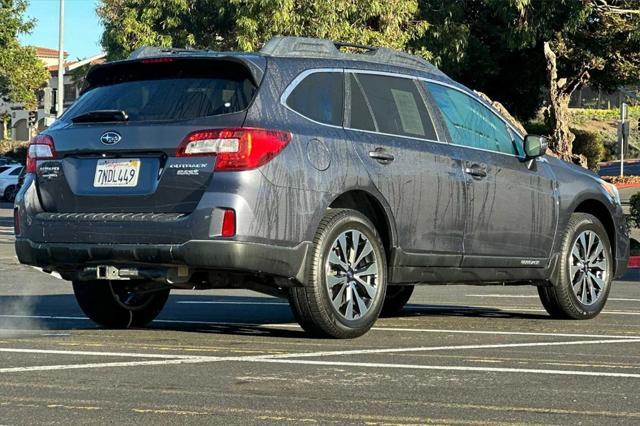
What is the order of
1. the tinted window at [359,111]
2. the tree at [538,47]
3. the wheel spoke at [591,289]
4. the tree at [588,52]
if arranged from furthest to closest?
the tree at [588,52] < the tree at [538,47] < the wheel spoke at [591,289] < the tinted window at [359,111]

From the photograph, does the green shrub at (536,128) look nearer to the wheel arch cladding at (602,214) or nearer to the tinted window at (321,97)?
the wheel arch cladding at (602,214)

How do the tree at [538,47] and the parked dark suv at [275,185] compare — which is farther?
the tree at [538,47]

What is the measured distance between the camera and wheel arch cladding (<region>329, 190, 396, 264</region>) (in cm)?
873

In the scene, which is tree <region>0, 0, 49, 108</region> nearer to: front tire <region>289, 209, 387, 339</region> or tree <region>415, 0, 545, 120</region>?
tree <region>415, 0, 545, 120</region>

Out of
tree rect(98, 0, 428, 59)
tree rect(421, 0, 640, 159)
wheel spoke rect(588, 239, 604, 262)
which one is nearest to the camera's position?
wheel spoke rect(588, 239, 604, 262)

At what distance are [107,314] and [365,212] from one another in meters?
2.01

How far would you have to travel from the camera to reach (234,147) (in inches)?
316

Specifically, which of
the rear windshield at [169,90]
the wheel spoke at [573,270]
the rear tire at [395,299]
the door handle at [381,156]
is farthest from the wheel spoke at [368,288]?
the wheel spoke at [573,270]

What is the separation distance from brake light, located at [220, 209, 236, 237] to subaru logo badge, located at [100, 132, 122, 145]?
36.6 inches

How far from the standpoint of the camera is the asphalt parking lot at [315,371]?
5.77 meters

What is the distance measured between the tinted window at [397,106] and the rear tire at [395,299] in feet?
6.26

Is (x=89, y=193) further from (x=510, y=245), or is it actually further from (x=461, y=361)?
(x=510, y=245)

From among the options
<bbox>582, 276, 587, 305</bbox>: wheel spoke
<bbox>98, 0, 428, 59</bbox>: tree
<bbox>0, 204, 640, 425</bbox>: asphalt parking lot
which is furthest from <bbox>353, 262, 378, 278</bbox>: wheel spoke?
<bbox>98, 0, 428, 59</bbox>: tree

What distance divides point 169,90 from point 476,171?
2.33m
